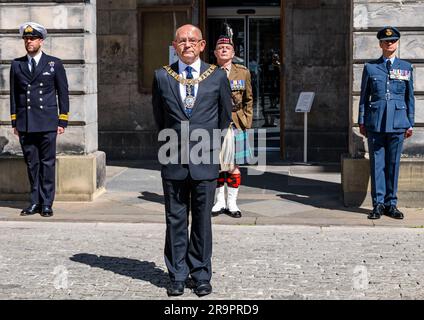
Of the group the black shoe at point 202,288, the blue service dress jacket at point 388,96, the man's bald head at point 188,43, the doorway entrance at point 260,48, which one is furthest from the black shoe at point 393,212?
the doorway entrance at point 260,48

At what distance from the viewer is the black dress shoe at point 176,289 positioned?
6492 millimetres

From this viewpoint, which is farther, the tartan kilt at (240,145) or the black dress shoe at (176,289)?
the tartan kilt at (240,145)

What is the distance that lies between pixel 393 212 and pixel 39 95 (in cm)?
432

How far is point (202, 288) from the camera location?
653 cm

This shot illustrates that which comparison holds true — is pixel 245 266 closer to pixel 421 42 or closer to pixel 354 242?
pixel 354 242

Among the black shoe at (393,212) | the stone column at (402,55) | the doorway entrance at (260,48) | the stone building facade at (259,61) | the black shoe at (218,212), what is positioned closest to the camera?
the black shoe at (393,212)

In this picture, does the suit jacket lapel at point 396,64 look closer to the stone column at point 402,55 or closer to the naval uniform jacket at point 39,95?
the stone column at point 402,55

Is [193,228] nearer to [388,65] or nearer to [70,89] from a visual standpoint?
[388,65]

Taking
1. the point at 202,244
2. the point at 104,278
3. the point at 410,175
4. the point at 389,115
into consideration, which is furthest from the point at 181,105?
the point at 410,175

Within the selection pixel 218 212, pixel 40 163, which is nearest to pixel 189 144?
pixel 218 212

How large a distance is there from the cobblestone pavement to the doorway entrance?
6.96 metres

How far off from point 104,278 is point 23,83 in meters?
3.81

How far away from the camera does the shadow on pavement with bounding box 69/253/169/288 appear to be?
7.06m

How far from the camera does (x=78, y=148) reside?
10.9m
